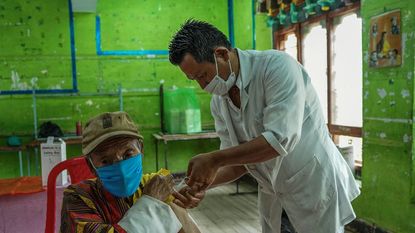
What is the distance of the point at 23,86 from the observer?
4.93 m

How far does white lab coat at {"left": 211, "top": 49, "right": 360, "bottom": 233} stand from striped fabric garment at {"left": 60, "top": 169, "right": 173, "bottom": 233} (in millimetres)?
401

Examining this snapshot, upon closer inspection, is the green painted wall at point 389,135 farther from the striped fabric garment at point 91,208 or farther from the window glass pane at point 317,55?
the striped fabric garment at point 91,208

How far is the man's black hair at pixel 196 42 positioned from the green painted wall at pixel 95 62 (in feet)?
13.2

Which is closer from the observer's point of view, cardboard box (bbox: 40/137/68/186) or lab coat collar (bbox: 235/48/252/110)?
lab coat collar (bbox: 235/48/252/110)

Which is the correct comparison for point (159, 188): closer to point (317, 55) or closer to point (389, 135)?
point (389, 135)

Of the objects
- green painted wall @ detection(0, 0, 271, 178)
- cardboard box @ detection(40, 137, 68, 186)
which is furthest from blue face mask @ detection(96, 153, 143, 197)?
green painted wall @ detection(0, 0, 271, 178)

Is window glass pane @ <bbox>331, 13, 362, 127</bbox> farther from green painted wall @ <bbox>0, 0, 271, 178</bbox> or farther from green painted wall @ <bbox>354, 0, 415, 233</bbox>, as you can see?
green painted wall @ <bbox>0, 0, 271, 178</bbox>

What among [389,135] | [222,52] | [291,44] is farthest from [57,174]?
[291,44]

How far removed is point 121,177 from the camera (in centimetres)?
123

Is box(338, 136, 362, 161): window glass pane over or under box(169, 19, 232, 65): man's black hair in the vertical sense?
under

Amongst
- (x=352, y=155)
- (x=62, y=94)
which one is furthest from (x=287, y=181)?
(x=62, y=94)

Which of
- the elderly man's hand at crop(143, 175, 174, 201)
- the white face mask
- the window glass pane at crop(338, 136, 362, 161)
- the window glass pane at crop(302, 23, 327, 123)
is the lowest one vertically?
the window glass pane at crop(338, 136, 362, 161)

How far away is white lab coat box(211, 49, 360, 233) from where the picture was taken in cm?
136

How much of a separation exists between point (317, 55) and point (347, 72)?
2.05 feet
